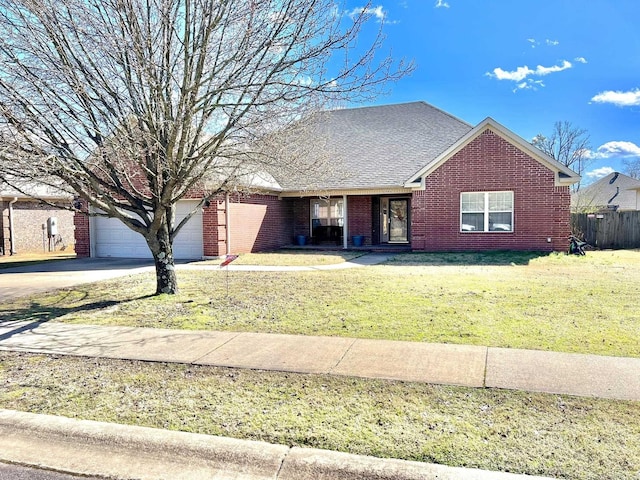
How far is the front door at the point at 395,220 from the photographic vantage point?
2162 centimetres

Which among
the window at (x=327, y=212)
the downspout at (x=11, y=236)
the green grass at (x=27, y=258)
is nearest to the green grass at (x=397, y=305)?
the green grass at (x=27, y=258)

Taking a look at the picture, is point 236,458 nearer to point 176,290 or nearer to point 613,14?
point 176,290

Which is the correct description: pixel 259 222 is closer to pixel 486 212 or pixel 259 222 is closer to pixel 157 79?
pixel 486 212

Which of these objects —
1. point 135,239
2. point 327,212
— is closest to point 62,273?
point 135,239

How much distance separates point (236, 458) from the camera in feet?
11.4

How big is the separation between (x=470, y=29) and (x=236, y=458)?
15334mm

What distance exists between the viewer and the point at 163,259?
9.43 meters

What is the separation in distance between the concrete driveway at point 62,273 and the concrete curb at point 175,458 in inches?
295

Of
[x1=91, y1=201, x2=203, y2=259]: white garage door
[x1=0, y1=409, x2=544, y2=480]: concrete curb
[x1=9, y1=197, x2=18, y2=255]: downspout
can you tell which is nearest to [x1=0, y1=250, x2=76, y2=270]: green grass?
[x1=9, y1=197, x2=18, y2=255]: downspout

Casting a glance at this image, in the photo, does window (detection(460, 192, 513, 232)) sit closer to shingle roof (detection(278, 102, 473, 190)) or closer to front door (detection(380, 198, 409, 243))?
shingle roof (detection(278, 102, 473, 190))

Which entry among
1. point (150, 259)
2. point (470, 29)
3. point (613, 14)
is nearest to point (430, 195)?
point (470, 29)

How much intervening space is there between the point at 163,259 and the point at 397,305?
4640mm

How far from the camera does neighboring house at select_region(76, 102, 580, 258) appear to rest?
17.0 m

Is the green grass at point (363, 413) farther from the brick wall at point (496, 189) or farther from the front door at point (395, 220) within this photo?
the front door at point (395, 220)
